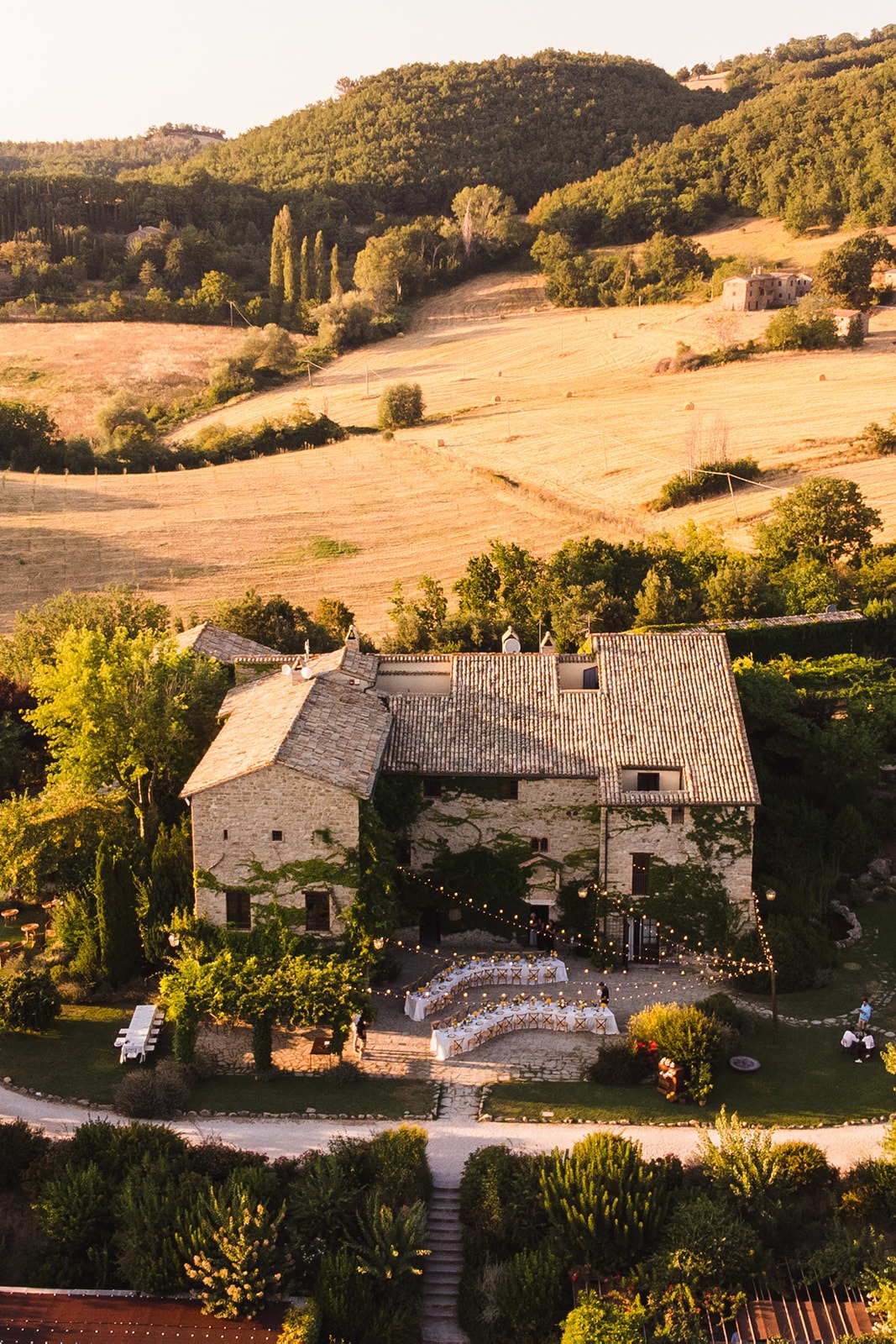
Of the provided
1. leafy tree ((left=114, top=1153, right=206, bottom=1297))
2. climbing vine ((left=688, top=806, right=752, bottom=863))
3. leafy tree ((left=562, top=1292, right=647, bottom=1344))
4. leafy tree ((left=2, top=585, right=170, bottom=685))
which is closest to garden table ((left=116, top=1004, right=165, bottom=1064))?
leafy tree ((left=114, top=1153, right=206, bottom=1297))

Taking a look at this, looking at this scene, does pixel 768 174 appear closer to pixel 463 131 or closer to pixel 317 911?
pixel 463 131

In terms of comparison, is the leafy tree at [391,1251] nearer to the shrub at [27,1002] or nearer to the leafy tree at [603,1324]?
the leafy tree at [603,1324]

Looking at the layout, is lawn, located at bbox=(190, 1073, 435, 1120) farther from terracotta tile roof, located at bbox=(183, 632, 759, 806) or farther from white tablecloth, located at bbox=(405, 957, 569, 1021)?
terracotta tile roof, located at bbox=(183, 632, 759, 806)

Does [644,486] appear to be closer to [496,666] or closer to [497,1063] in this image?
[496,666]

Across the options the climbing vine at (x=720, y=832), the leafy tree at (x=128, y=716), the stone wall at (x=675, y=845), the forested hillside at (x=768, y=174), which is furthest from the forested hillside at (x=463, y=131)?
the climbing vine at (x=720, y=832)

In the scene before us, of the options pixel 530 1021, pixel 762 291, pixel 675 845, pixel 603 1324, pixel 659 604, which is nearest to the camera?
pixel 603 1324

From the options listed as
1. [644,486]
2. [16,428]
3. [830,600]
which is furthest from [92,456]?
[830,600]

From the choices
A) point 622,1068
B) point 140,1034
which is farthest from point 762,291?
point 140,1034
